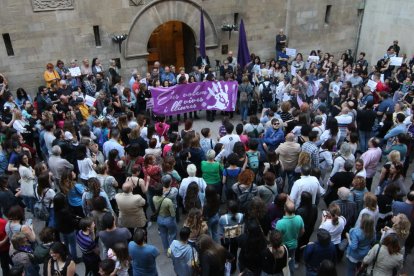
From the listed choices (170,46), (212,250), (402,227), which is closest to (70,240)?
(212,250)

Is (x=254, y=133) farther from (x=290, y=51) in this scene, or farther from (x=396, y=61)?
(x=396, y=61)

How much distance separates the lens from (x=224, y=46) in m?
14.8

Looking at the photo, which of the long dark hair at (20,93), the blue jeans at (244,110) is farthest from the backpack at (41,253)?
the blue jeans at (244,110)

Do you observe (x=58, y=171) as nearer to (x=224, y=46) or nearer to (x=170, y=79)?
(x=170, y=79)

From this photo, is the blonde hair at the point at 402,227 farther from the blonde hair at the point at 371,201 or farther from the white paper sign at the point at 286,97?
the white paper sign at the point at 286,97

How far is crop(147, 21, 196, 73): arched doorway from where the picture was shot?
16141mm

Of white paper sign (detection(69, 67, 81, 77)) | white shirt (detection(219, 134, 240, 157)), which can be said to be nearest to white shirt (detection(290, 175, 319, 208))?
white shirt (detection(219, 134, 240, 157))

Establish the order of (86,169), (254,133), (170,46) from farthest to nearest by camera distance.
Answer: (170,46)
(254,133)
(86,169)

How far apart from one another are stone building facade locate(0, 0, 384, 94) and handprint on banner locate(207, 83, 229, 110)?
11.7 feet

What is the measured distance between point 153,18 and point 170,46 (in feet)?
12.5

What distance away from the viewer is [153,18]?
1320 centimetres

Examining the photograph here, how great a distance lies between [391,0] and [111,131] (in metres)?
13.3

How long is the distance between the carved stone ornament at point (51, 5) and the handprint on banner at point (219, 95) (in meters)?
5.33

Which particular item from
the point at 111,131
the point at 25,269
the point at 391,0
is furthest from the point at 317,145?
the point at 391,0
